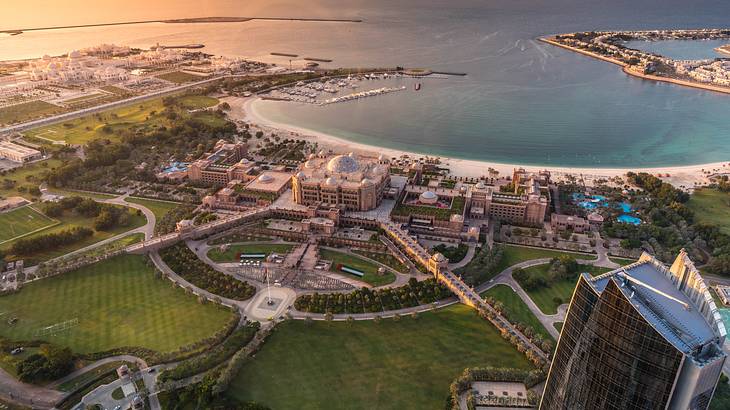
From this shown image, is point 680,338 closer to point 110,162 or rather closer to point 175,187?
point 175,187

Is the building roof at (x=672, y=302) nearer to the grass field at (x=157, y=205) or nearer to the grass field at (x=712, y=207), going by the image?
the grass field at (x=712, y=207)

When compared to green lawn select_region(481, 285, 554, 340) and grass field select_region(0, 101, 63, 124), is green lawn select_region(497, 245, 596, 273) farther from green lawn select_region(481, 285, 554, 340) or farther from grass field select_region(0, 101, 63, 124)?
grass field select_region(0, 101, 63, 124)

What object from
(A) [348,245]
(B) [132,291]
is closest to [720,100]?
(A) [348,245]

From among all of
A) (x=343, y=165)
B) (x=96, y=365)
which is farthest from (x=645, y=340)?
(x=343, y=165)

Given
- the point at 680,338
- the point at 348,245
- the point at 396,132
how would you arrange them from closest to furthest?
the point at 680,338 < the point at 348,245 < the point at 396,132

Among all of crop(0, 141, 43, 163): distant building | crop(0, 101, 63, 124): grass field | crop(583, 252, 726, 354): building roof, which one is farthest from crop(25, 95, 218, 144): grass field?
crop(583, 252, 726, 354): building roof

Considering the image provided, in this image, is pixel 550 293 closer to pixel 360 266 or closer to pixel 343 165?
pixel 360 266
